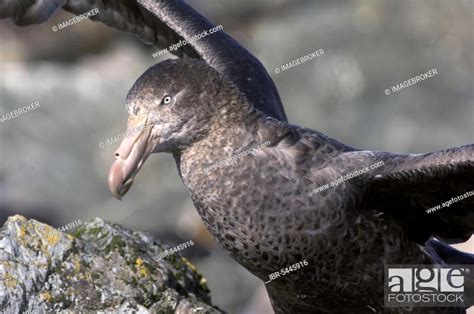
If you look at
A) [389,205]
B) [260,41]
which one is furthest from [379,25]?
[389,205]

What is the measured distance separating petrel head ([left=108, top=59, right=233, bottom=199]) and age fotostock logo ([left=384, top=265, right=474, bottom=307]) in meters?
1.36

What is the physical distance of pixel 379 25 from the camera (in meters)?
14.9

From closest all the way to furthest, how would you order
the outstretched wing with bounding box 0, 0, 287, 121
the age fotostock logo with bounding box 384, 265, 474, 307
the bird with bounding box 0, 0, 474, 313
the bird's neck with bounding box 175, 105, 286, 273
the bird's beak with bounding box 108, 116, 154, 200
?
the bird's beak with bounding box 108, 116, 154, 200
the bird with bounding box 0, 0, 474, 313
the bird's neck with bounding box 175, 105, 286, 273
the age fotostock logo with bounding box 384, 265, 474, 307
the outstretched wing with bounding box 0, 0, 287, 121

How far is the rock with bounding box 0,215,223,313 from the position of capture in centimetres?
545

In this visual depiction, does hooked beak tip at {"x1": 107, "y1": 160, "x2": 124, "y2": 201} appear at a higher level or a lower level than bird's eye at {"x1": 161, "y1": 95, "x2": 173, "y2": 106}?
lower

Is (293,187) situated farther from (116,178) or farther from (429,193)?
(116,178)

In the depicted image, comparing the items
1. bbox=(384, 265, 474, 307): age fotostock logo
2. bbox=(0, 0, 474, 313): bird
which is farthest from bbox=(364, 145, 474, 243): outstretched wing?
bbox=(384, 265, 474, 307): age fotostock logo

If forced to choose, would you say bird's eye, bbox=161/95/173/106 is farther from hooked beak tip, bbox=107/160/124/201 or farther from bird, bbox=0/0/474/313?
hooked beak tip, bbox=107/160/124/201

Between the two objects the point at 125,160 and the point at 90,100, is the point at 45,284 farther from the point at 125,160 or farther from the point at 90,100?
the point at 90,100

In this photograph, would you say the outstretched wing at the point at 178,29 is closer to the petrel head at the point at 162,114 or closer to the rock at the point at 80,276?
the petrel head at the point at 162,114

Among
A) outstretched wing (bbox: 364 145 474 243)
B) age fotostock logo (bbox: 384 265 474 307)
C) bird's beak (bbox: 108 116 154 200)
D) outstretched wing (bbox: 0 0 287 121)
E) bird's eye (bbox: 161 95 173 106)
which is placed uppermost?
outstretched wing (bbox: 0 0 287 121)

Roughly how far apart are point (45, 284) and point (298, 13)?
1047 centimetres

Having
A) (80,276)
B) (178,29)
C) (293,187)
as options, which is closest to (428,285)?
(293,187)

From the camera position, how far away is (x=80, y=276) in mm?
5637
